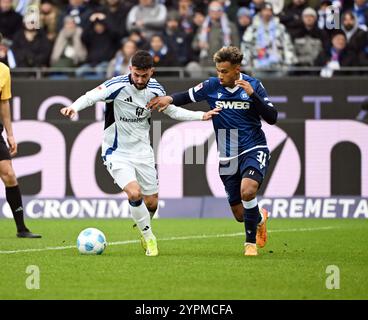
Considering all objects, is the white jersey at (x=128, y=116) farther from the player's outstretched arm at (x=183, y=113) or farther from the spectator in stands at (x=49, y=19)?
the spectator in stands at (x=49, y=19)

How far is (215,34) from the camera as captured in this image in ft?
62.4

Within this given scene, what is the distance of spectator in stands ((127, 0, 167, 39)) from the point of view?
19.7 meters

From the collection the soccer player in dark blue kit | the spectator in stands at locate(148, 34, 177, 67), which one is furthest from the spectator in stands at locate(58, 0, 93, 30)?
the soccer player in dark blue kit

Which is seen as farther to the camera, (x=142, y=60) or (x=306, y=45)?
(x=306, y=45)

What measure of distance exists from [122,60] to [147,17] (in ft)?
4.09

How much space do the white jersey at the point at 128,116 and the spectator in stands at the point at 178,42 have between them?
24.6 ft

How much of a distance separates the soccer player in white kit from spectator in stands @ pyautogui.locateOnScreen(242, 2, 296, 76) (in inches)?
280

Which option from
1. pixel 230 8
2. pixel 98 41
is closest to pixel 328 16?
pixel 230 8

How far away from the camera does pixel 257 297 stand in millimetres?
8383

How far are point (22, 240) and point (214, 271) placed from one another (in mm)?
4065

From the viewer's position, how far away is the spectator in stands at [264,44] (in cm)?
1877

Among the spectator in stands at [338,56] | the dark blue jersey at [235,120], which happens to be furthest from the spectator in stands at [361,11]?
the dark blue jersey at [235,120]

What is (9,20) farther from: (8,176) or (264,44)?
(8,176)
